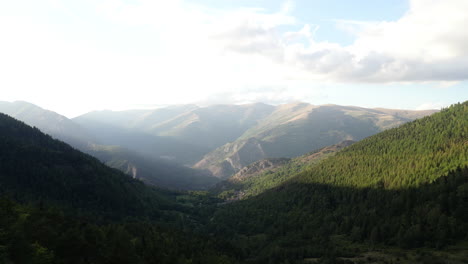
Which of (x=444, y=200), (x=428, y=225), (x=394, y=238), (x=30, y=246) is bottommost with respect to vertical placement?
(x=394, y=238)

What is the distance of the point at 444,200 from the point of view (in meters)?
142

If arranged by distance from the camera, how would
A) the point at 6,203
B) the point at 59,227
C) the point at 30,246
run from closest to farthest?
the point at 30,246 < the point at 6,203 < the point at 59,227

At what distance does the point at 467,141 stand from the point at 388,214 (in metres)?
87.8

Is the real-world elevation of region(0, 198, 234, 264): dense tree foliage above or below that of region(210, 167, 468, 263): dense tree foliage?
above

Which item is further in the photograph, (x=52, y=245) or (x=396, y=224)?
(x=396, y=224)

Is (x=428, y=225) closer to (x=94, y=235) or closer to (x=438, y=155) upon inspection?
(x=438, y=155)

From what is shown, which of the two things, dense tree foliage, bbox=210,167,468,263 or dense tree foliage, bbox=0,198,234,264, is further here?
dense tree foliage, bbox=210,167,468,263

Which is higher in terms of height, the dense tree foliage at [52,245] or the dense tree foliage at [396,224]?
the dense tree foliage at [52,245]

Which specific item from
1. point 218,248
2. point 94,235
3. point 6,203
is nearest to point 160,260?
point 94,235

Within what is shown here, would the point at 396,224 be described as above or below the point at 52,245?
below

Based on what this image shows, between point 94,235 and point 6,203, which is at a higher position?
point 6,203

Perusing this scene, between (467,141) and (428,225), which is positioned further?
(467,141)

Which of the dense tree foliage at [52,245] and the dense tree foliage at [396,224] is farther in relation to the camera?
the dense tree foliage at [396,224]

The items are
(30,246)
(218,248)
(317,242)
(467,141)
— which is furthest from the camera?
(467,141)
